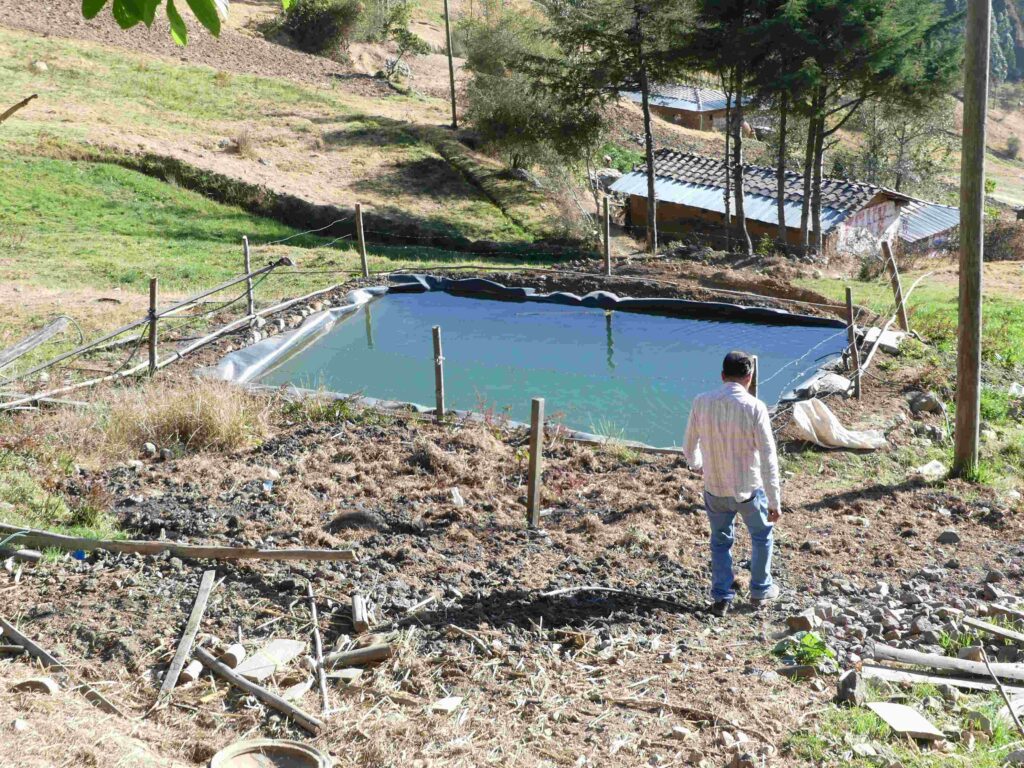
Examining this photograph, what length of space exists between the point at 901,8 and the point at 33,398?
18.5m

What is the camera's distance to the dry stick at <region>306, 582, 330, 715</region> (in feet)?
15.7

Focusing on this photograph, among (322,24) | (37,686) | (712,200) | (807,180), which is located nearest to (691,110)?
(322,24)

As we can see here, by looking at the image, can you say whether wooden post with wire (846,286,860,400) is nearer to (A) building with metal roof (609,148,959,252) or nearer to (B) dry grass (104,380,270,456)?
(B) dry grass (104,380,270,456)

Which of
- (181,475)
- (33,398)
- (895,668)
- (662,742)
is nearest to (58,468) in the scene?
(181,475)

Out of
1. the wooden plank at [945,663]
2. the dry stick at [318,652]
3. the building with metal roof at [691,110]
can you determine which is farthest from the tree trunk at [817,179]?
the building with metal roof at [691,110]

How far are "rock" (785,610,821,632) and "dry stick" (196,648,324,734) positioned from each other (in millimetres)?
2615

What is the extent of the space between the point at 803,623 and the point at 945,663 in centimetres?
76

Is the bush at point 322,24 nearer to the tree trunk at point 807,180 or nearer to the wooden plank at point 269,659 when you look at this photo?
the tree trunk at point 807,180

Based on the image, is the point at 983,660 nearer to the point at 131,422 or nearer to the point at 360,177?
the point at 131,422

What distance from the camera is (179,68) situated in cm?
3569

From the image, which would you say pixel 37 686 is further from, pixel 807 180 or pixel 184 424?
pixel 807 180

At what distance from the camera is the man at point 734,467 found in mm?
5789

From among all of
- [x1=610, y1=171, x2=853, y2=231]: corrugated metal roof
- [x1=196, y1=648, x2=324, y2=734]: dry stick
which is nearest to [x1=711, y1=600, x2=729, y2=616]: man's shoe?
[x1=196, y1=648, x2=324, y2=734]: dry stick

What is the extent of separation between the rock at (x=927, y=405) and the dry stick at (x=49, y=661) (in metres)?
8.37
